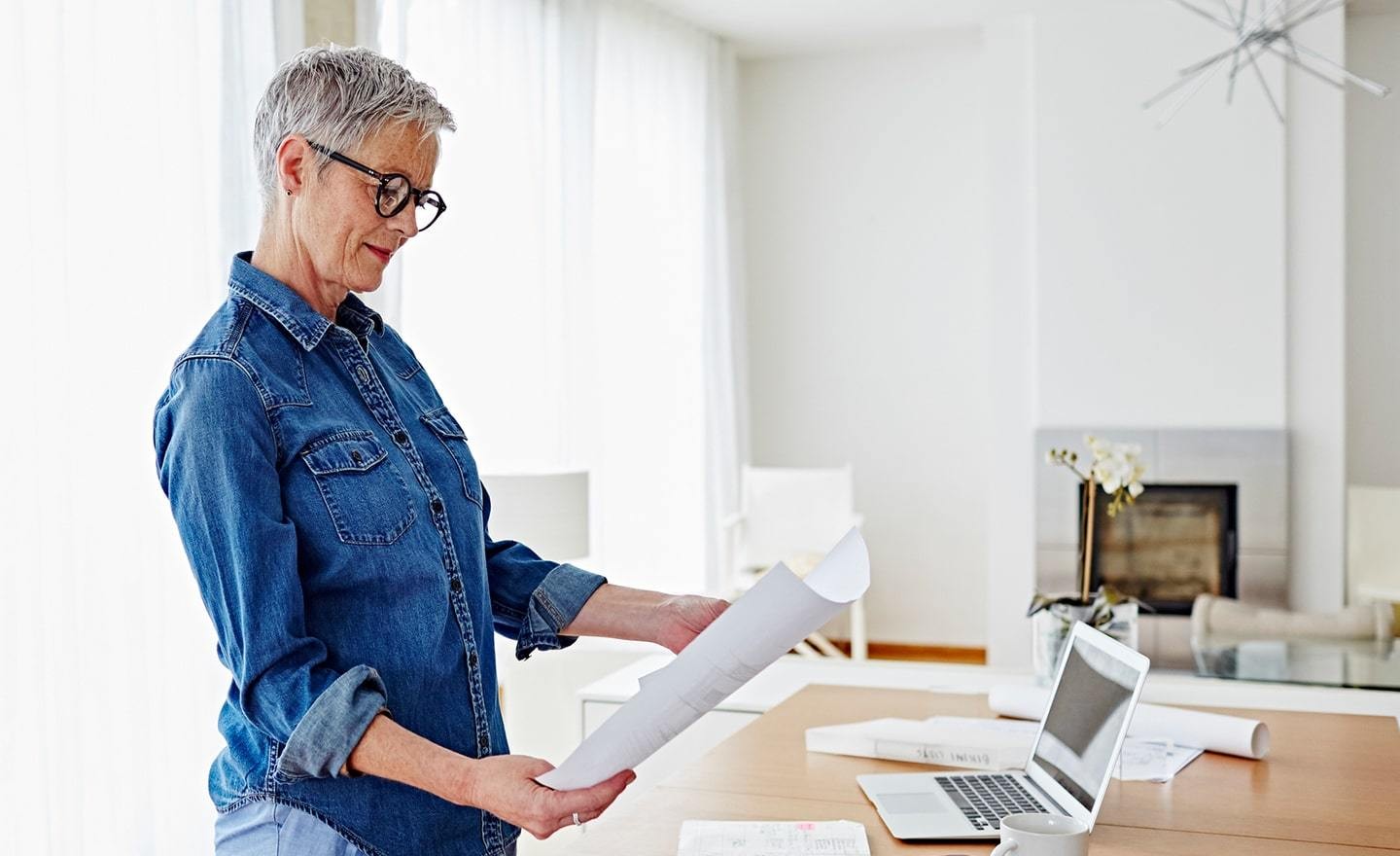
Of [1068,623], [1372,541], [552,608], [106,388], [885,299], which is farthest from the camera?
[885,299]

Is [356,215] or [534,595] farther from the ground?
[356,215]

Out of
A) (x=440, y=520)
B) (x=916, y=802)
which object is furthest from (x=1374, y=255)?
(x=440, y=520)

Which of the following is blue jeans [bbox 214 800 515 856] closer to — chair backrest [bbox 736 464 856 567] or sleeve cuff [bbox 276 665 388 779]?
sleeve cuff [bbox 276 665 388 779]

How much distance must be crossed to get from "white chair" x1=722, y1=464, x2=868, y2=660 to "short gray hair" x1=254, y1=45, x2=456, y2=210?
4388 mm

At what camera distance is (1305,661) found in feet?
10.2

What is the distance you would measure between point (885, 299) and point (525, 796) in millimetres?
5616

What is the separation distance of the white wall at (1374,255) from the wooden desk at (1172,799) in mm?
→ 4257

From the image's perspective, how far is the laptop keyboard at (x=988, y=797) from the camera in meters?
1.62

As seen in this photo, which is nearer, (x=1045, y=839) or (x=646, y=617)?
(x=1045, y=839)

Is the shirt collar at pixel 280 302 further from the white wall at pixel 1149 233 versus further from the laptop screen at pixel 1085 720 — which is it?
the white wall at pixel 1149 233

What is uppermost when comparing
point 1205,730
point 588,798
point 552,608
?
point 552,608

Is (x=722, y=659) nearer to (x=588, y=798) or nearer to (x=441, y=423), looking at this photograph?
(x=588, y=798)

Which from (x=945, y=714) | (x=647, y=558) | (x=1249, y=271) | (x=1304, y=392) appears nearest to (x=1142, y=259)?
(x=1249, y=271)

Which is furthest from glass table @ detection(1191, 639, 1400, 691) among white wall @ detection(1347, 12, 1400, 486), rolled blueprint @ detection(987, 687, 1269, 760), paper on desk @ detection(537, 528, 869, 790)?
white wall @ detection(1347, 12, 1400, 486)
